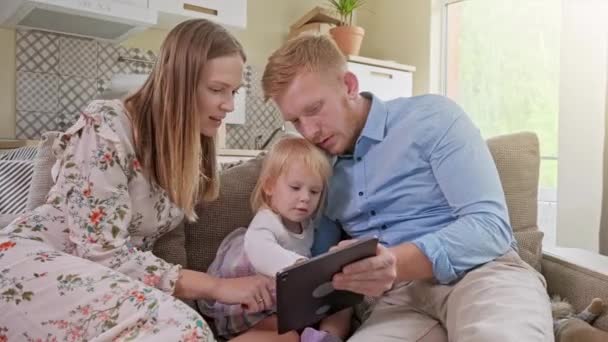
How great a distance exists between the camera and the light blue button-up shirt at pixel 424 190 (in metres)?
1.16

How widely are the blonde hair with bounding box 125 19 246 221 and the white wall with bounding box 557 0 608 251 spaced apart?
6.92 ft

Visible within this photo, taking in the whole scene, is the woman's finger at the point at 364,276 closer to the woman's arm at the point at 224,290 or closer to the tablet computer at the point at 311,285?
the tablet computer at the point at 311,285

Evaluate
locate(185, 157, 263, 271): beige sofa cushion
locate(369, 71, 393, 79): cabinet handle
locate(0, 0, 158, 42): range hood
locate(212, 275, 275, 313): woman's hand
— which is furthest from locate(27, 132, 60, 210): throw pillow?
locate(369, 71, 393, 79): cabinet handle

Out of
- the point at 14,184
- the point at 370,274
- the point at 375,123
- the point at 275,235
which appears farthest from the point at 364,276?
the point at 14,184

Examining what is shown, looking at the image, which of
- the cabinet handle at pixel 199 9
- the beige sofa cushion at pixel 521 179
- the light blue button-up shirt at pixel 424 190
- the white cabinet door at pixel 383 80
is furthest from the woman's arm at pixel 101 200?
the white cabinet door at pixel 383 80

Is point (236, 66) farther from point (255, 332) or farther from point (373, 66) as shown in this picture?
point (373, 66)

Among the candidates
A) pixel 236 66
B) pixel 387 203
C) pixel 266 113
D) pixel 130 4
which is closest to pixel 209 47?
pixel 236 66

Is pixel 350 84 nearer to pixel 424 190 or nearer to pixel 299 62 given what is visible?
pixel 299 62

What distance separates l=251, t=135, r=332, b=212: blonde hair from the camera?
1306 millimetres

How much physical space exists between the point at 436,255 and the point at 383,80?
8.26 feet

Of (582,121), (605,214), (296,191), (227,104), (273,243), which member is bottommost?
(605,214)

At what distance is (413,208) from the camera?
4.21ft

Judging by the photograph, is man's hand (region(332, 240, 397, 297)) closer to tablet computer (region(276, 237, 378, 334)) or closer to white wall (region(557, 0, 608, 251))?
tablet computer (region(276, 237, 378, 334))

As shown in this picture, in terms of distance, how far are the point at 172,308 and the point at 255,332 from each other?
1.08 feet
